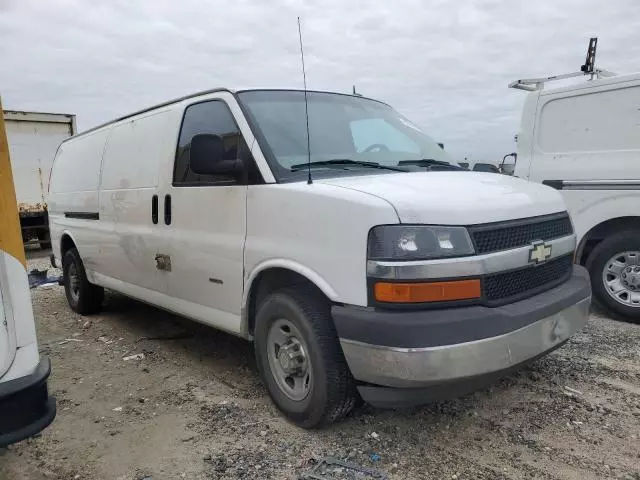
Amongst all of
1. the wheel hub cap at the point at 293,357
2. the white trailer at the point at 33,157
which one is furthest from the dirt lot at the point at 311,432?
the white trailer at the point at 33,157

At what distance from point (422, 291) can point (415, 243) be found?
23cm

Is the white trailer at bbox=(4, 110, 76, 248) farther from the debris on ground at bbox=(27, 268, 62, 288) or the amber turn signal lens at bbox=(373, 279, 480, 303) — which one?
the amber turn signal lens at bbox=(373, 279, 480, 303)

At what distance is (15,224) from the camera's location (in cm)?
225

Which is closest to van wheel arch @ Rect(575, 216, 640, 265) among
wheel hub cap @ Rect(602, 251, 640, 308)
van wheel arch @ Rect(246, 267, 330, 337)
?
wheel hub cap @ Rect(602, 251, 640, 308)

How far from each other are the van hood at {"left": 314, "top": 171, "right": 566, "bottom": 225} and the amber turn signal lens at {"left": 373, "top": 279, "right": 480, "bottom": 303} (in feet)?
0.97

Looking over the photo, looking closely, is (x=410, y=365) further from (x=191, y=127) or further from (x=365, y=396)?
(x=191, y=127)

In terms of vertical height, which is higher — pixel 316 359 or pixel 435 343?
pixel 435 343

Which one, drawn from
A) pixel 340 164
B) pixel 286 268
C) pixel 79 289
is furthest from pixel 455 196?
→ pixel 79 289

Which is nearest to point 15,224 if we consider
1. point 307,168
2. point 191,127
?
point 307,168

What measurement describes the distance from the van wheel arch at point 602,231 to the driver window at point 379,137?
7.85ft

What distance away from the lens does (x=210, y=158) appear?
10.6 feet

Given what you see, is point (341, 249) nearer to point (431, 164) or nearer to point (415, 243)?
point (415, 243)

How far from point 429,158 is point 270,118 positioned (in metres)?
1.20

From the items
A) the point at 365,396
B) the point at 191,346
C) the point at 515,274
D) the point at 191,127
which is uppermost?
the point at 191,127
